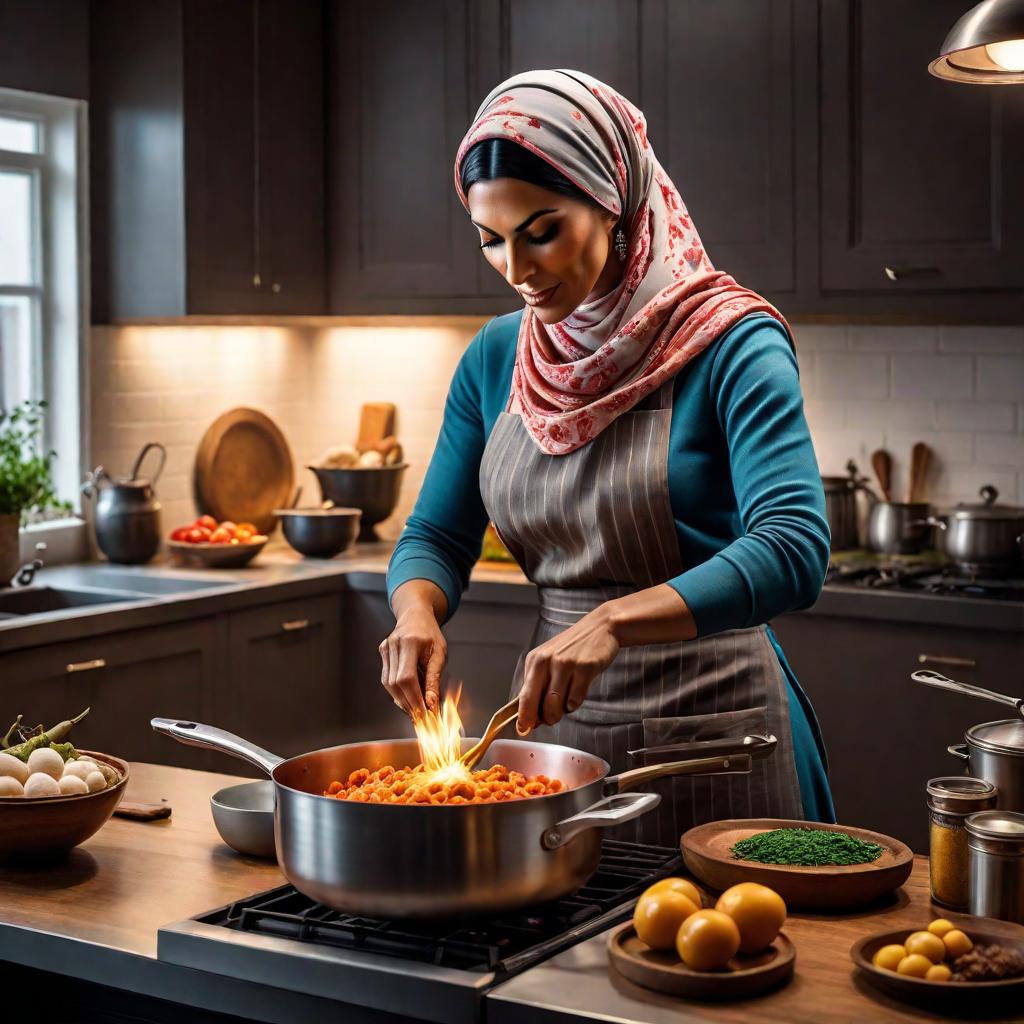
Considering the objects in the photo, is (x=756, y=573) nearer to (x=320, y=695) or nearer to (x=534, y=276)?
(x=534, y=276)

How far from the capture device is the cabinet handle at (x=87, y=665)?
3.61m

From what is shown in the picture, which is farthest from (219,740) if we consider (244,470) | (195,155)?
(244,470)

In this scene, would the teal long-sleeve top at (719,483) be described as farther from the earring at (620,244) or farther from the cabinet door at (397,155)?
the cabinet door at (397,155)

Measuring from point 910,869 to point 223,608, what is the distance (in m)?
2.62

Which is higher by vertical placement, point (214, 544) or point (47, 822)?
point (214, 544)

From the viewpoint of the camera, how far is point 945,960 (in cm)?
143

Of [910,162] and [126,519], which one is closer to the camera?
[910,162]

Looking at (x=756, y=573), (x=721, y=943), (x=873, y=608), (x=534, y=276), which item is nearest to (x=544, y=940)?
(x=721, y=943)

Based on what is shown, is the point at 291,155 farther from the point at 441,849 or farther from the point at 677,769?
the point at 441,849

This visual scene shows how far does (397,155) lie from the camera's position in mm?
4680

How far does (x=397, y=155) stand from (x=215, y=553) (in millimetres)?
1338

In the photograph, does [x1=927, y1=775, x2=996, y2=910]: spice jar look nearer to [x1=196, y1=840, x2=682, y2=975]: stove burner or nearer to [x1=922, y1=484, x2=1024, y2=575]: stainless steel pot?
[x1=196, y1=840, x2=682, y2=975]: stove burner

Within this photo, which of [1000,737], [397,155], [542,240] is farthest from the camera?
[397,155]

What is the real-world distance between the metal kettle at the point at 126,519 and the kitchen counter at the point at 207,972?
7.68ft
